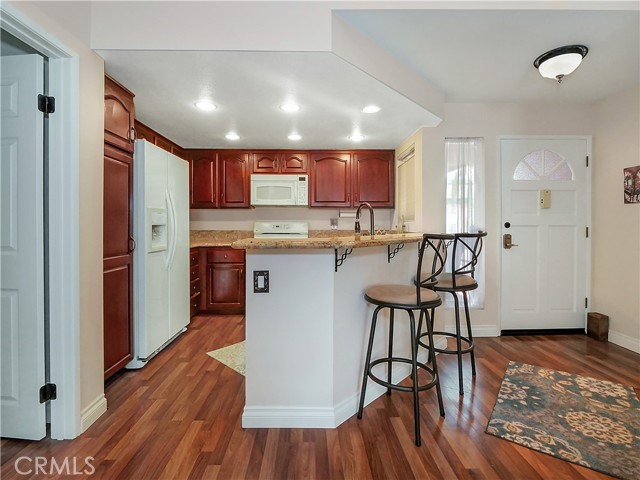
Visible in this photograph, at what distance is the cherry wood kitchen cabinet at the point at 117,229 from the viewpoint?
2018 mm

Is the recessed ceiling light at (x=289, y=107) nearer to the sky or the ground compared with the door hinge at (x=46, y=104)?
nearer to the sky

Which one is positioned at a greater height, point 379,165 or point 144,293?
point 379,165

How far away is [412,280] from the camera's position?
2416 mm

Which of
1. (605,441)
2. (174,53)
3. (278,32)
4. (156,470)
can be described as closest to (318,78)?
(278,32)

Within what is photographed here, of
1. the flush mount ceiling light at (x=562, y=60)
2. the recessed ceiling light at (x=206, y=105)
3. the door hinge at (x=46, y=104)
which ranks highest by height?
the flush mount ceiling light at (x=562, y=60)

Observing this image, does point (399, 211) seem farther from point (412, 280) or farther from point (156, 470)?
point (156, 470)

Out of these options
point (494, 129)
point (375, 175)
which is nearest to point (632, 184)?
point (494, 129)

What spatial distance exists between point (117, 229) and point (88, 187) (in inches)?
20.3

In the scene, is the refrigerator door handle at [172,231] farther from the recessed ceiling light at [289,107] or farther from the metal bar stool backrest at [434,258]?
the metal bar stool backrest at [434,258]

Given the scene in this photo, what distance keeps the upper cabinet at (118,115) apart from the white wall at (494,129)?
9.01 ft

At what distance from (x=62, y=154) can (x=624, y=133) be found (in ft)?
14.5

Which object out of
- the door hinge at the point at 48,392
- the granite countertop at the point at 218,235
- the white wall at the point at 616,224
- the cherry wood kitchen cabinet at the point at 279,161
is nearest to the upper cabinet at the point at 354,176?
the cherry wood kitchen cabinet at the point at 279,161

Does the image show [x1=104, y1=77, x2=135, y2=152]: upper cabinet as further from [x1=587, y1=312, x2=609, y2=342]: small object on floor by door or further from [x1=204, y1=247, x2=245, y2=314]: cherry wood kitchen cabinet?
[x1=587, y1=312, x2=609, y2=342]: small object on floor by door

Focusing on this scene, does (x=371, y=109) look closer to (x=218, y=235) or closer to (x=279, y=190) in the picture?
(x=279, y=190)
